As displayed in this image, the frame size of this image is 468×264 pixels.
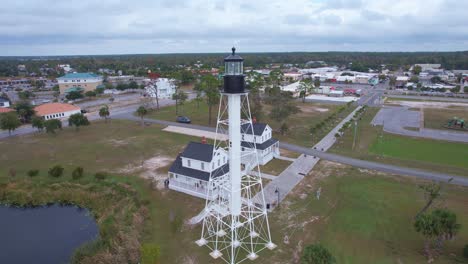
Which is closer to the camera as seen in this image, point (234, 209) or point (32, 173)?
point (234, 209)

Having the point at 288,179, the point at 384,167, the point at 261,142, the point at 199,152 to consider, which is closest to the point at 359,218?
the point at 288,179

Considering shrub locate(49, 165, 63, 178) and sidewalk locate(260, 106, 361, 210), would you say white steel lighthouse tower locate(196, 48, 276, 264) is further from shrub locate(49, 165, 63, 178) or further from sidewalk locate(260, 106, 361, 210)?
shrub locate(49, 165, 63, 178)

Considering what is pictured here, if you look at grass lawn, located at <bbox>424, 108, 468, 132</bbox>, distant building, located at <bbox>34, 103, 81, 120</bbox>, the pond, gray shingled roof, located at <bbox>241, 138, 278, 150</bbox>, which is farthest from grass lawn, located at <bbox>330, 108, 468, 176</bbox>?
distant building, located at <bbox>34, 103, 81, 120</bbox>

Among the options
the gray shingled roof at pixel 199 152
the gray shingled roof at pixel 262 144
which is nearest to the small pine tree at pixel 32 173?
the gray shingled roof at pixel 199 152

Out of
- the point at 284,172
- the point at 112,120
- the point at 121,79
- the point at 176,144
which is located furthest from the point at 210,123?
the point at 121,79

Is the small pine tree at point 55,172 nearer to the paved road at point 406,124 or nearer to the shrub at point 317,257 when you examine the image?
the shrub at point 317,257

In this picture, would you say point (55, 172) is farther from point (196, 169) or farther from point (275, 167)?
point (275, 167)
